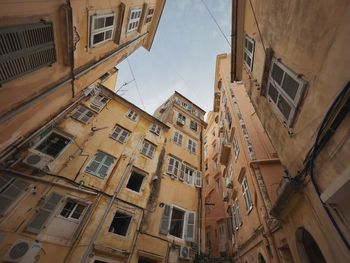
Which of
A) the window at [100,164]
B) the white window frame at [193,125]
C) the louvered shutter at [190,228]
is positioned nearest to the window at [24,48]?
the window at [100,164]

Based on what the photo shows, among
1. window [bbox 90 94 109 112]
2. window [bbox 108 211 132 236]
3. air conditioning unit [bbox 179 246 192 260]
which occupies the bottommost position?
air conditioning unit [bbox 179 246 192 260]

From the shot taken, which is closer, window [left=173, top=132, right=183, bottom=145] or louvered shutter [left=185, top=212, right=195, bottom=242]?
louvered shutter [left=185, top=212, right=195, bottom=242]

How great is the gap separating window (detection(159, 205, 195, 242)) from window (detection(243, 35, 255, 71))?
33.8 feet

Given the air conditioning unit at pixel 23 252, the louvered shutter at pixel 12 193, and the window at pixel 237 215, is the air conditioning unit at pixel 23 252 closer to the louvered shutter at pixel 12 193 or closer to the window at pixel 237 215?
the louvered shutter at pixel 12 193

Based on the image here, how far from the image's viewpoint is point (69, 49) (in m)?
7.47

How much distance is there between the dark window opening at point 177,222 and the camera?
1291 centimetres

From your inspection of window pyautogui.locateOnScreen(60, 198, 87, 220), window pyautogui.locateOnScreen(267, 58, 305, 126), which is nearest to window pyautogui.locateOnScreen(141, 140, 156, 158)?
window pyautogui.locateOnScreen(60, 198, 87, 220)

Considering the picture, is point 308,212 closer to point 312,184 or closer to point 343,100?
point 312,184

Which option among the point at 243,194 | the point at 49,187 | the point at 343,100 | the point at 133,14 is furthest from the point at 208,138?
the point at 343,100

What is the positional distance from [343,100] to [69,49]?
8741mm

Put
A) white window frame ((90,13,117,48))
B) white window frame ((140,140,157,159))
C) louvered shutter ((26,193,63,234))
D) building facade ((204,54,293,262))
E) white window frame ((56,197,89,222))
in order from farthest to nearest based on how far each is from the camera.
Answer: white window frame ((140,140,157,159)), white window frame ((56,197,89,222)), building facade ((204,54,293,262)), white window frame ((90,13,117,48)), louvered shutter ((26,193,63,234))

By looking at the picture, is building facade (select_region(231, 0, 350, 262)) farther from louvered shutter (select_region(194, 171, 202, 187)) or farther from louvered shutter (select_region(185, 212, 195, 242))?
louvered shutter (select_region(194, 171, 202, 187))

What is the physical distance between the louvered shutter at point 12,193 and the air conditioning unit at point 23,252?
5.20 feet

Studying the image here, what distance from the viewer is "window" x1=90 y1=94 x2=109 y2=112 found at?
49.5 ft
